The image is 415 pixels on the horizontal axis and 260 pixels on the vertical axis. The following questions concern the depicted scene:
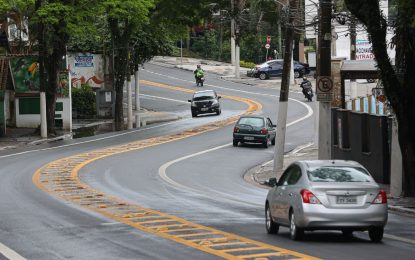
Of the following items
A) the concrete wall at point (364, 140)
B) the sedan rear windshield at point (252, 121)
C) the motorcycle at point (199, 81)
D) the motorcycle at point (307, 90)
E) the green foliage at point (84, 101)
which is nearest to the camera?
the concrete wall at point (364, 140)

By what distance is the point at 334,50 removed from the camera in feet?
190

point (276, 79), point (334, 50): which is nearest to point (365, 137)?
point (334, 50)

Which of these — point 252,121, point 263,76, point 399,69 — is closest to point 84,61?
point 263,76

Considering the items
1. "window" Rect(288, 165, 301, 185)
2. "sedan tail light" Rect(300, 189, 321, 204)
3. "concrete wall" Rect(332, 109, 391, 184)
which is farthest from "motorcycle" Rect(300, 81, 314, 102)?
"sedan tail light" Rect(300, 189, 321, 204)

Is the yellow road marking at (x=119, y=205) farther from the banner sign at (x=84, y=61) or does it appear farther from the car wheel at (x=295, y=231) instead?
the banner sign at (x=84, y=61)

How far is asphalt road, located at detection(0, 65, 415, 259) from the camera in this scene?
→ 15.7m

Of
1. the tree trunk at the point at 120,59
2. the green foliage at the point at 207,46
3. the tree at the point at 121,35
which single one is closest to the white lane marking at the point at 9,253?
the tree at the point at 121,35

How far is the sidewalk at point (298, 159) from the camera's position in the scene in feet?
78.5

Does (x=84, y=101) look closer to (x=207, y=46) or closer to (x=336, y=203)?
(x=207, y=46)

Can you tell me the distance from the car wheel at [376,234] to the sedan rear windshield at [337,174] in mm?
931

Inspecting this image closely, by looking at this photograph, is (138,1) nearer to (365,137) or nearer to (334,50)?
(334,50)

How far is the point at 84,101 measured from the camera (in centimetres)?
6475

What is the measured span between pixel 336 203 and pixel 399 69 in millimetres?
9902

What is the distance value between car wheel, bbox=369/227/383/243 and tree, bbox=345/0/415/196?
7.75 m
